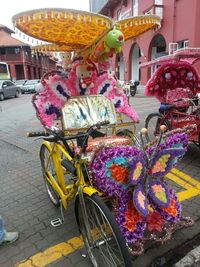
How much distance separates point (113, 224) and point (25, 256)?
4.09 ft

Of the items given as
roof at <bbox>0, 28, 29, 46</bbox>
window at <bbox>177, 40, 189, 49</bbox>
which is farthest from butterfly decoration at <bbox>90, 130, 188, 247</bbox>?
roof at <bbox>0, 28, 29, 46</bbox>

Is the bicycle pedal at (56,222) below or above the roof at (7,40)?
below

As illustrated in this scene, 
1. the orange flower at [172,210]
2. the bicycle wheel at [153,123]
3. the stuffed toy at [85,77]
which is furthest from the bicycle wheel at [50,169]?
the bicycle wheel at [153,123]

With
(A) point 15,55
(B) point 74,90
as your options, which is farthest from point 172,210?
(A) point 15,55

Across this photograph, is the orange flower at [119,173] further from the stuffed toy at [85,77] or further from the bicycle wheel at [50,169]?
the stuffed toy at [85,77]

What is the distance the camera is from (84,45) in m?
4.16

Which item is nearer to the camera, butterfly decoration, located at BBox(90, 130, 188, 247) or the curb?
butterfly decoration, located at BBox(90, 130, 188, 247)

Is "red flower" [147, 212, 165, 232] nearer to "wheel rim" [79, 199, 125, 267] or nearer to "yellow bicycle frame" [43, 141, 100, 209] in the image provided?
"wheel rim" [79, 199, 125, 267]

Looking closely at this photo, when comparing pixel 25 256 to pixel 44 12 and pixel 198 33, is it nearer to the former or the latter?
pixel 44 12

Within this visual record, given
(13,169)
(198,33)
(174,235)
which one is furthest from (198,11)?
(174,235)

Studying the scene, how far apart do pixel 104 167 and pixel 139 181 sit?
34 cm

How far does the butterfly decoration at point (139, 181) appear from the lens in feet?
7.62

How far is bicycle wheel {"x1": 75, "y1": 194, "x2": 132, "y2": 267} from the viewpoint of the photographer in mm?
2316

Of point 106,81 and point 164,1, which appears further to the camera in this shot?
point 164,1
